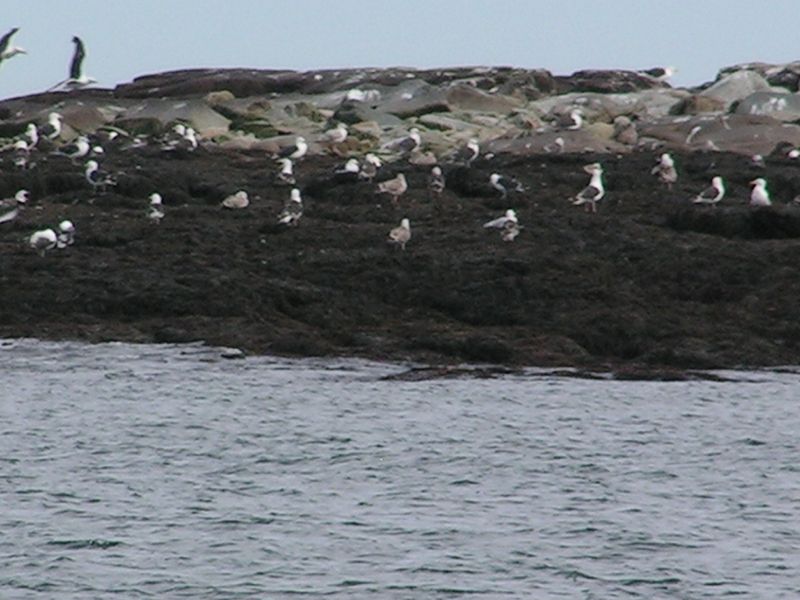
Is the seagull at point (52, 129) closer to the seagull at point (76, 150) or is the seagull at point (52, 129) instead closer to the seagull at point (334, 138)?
the seagull at point (76, 150)

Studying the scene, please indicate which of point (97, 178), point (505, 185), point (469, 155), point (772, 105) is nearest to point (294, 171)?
point (469, 155)

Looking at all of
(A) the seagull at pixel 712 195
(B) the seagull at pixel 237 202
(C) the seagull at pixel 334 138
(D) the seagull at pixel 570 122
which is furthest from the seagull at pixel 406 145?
(A) the seagull at pixel 712 195

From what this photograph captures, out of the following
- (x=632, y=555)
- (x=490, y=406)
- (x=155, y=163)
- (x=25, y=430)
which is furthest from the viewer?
(x=155, y=163)

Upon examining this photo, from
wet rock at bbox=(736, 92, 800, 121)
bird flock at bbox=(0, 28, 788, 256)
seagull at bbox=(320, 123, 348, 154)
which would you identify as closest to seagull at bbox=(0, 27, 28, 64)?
bird flock at bbox=(0, 28, 788, 256)

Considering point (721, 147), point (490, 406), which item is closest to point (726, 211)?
point (490, 406)

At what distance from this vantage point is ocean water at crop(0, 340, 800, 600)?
13.3 m

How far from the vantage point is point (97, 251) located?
84.3ft

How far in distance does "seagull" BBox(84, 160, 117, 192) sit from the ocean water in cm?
955

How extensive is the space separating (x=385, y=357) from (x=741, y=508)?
7268 mm

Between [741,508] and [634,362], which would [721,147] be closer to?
[634,362]

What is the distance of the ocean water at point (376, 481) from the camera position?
1327 cm

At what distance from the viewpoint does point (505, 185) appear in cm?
3038

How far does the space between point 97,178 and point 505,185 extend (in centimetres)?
684

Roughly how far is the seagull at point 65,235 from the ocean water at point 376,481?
3649 millimetres
